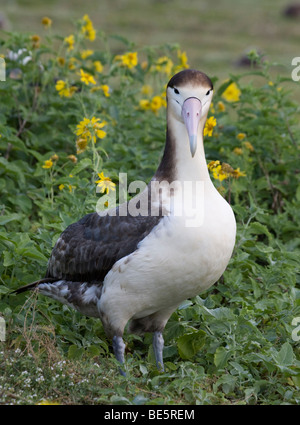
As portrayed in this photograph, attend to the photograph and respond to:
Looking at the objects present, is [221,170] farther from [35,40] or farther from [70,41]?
[35,40]

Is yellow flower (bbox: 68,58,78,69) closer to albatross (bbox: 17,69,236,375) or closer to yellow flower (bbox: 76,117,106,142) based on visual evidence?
yellow flower (bbox: 76,117,106,142)

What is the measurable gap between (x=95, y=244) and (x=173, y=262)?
588mm

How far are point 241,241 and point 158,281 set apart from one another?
1.25 metres

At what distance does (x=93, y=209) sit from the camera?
16.2 feet

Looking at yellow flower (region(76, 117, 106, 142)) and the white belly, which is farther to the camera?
yellow flower (region(76, 117, 106, 142))

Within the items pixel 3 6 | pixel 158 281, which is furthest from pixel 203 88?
pixel 3 6

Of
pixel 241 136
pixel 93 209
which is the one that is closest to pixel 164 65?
pixel 241 136

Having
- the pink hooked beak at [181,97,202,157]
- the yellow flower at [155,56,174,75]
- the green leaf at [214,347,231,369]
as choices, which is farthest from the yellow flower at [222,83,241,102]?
the green leaf at [214,347,231,369]

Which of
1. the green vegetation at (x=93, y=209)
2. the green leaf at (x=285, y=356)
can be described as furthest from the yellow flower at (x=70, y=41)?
the green leaf at (x=285, y=356)

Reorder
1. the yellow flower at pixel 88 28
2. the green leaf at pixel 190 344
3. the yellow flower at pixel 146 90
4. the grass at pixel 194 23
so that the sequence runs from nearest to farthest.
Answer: the green leaf at pixel 190 344
the yellow flower at pixel 88 28
the yellow flower at pixel 146 90
the grass at pixel 194 23

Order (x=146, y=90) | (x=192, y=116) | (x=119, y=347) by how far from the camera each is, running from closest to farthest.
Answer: (x=192, y=116), (x=119, y=347), (x=146, y=90)

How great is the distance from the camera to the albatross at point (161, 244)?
3.84m

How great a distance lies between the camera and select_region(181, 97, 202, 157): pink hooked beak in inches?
154

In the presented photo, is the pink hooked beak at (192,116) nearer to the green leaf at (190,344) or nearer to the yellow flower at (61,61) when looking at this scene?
the green leaf at (190,344)
